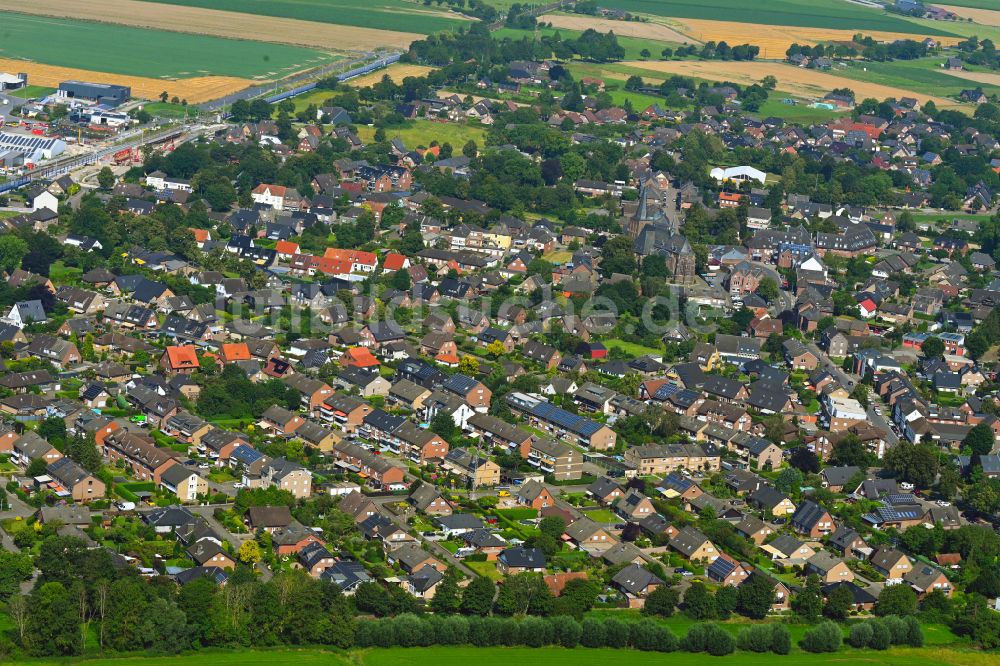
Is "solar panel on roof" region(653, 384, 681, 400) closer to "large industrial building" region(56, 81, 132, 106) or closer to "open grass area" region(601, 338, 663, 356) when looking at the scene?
"open grass area" region(601, 338, 663, 356)

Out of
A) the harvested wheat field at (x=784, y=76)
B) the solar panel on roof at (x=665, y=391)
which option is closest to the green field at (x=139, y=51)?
the harvested wheat field at (x=784, y=76)

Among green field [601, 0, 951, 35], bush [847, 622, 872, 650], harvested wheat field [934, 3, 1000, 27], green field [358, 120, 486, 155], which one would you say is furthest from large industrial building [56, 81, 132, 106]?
harvested wheat field [934, 3, 1000, 27]

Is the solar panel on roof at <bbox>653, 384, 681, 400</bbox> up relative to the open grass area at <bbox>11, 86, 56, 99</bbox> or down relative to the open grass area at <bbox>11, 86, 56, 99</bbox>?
up

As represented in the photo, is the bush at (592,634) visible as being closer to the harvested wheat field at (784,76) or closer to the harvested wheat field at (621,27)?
the harvested wheat field at (784,76)

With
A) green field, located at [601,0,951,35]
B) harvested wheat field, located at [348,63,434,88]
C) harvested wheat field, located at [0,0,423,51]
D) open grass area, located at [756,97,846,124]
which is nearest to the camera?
open grass area, located at [756,97,846,124]

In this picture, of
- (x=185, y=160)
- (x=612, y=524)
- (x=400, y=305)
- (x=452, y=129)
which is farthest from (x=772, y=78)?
(x=612, y=524)

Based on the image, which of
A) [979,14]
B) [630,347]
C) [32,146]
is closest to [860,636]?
[630,347]
